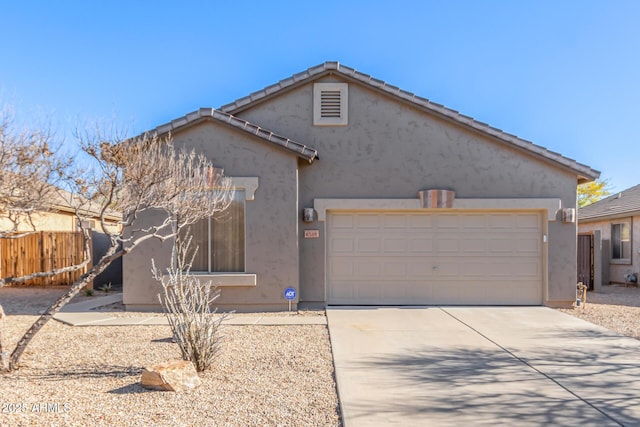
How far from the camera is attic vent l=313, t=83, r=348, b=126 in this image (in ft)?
34.6

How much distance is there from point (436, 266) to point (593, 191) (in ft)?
103

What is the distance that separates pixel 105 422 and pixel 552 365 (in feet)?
18.4

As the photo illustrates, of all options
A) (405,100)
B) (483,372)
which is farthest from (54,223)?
(483,372)

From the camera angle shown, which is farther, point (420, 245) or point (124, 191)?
point (420, 245)

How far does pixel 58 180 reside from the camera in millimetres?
7383

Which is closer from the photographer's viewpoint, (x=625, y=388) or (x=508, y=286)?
(x=625, y=388)

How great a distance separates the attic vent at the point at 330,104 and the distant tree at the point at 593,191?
31.3m

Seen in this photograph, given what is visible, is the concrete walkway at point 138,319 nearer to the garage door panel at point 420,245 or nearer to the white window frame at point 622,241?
the garage door panel at point 420,245

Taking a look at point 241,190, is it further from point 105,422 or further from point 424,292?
point 105,422

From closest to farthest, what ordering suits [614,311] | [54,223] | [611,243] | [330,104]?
[614,311] < [330,104] < [611,243] < [54,223]

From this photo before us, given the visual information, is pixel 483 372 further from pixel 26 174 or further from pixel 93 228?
pixel 93 228

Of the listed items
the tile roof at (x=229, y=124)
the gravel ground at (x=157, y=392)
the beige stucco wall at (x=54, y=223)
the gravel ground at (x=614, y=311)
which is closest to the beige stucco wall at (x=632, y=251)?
the gravel ground at (x=614, y=311)

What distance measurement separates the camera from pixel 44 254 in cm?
1451

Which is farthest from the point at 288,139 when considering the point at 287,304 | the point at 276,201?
the point at 287,304
